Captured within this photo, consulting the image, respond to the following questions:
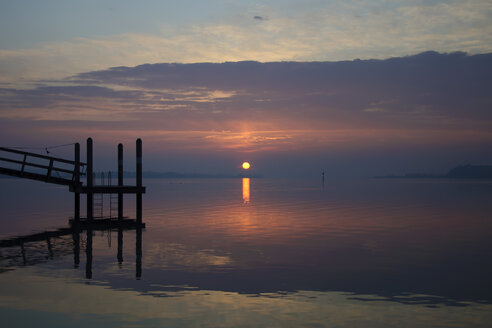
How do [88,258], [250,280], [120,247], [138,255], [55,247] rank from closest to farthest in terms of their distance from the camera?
[250,280]
[88,258]
[138,255]
[120,247]
[55,247]

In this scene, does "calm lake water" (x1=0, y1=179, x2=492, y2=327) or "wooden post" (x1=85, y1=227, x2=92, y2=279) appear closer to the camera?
"calm lake water" (x1=0, y1=179, x2=492, y2=327)

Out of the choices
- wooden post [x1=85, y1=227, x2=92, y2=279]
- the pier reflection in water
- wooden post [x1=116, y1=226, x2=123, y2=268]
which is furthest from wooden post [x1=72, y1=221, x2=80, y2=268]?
wooden post [x1=116, y1=226, x2=123, y2=268]

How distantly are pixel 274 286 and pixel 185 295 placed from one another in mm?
2839

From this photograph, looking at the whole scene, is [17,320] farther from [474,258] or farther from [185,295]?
[474,258]

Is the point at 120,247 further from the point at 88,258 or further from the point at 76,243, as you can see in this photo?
the point at 88,258

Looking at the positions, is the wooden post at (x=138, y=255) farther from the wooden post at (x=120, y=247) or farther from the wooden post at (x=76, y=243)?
the wooden post at (x=76, y=243)

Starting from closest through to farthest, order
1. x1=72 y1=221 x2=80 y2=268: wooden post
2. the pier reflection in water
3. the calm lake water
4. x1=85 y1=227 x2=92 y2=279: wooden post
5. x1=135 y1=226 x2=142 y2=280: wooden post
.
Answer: the calm lake water < x1=85 y1=227 x2=92 y2=279: wooden post < x1=135 y1=226 x2=142 y2=280: wooden post < the pier reflection in water < x1=72 y1=221 x2=80 y2=268: wooden post

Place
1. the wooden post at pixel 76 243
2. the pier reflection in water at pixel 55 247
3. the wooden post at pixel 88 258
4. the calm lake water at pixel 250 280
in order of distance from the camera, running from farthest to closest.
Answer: the wooden post at pixel 76 243 → the pier reflection in water at pixel 55 247 → the wooden post at pixel 88 258 → the calm lake water at pixel 250 280

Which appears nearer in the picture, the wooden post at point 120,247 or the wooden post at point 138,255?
the wooden post at point 138,255

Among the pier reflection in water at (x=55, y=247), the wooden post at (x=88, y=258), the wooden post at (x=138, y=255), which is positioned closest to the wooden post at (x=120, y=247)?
the pier reflection in water at (x=55, y=247)

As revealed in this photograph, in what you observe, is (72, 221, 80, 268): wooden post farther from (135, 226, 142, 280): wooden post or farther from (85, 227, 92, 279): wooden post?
(135, 226, 142, 280): wooden post

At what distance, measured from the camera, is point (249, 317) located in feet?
38.7

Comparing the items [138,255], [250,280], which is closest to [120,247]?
[138,255]

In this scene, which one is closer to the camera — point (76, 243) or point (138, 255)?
point (138, 255)
